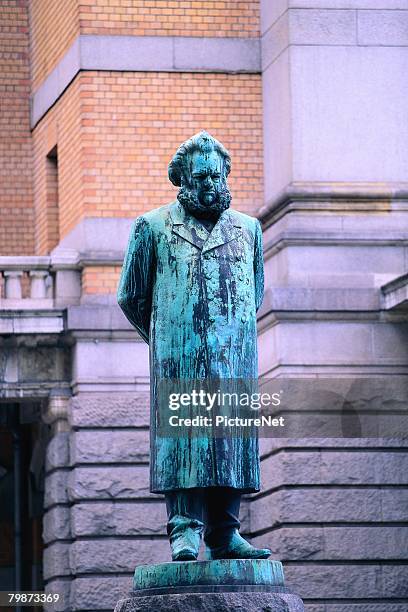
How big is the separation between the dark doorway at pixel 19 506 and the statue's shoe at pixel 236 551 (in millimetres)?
14311

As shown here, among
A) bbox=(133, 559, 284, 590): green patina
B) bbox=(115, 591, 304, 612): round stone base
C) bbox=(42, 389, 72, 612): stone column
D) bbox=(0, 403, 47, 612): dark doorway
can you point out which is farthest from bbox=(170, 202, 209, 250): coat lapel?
bbox=(0, 403, 47, 612): dark doorway

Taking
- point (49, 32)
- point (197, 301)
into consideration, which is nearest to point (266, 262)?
point (49, 32)

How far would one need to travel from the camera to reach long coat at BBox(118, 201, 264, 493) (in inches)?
358

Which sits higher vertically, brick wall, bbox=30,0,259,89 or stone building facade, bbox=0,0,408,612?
brick wall, bbox=30,0,259,89

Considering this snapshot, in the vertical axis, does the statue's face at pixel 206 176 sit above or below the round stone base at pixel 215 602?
above

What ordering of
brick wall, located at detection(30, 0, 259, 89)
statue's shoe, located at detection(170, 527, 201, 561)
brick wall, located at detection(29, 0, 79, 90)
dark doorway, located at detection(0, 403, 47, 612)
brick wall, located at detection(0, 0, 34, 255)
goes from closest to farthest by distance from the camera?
statue's shoe, located at detection(170, 527, 201, 561) < brick wall, located at detection(30, 0, 259, 89) < brick wall, located at detection(29, 0, 79, 90) < brick wall, located at detection(0, 0, 34, 255) < dark doorway, located at detection(0, 403, 47, 612)

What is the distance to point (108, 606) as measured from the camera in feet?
63.5

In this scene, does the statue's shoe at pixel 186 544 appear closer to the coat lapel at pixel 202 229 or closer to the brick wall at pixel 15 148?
the coat lapel at pixel 202 229

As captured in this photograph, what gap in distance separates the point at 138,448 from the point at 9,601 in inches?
151

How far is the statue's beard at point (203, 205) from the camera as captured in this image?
9.39m

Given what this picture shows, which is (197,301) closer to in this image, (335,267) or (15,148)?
(335,267)

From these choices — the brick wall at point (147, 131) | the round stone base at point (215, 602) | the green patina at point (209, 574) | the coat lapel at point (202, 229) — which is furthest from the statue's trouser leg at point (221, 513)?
the brick wall at point (147, 131)

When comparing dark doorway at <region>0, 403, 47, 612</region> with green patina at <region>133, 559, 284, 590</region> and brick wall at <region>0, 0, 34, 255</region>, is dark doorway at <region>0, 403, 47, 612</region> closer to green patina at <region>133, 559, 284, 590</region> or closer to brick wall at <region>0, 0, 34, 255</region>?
brick wall at <region>0, 0, 34, 255</region>

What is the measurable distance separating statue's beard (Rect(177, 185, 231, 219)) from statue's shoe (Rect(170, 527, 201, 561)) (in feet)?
5.18
